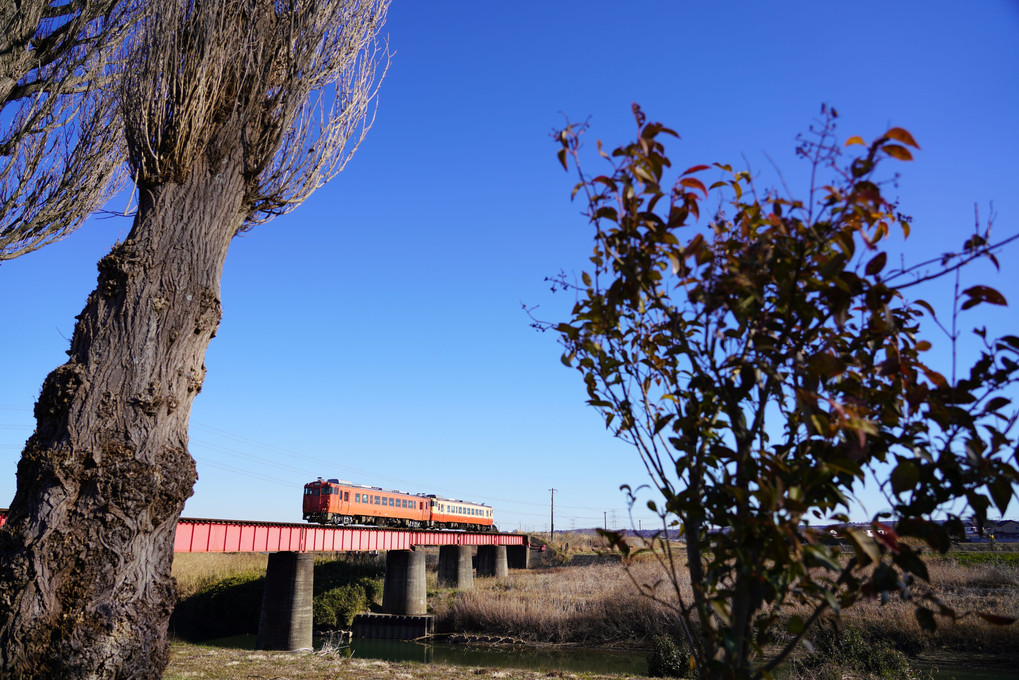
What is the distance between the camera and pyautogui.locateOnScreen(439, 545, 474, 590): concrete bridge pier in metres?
35.0

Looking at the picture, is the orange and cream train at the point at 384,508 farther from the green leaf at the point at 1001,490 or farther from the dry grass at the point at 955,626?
the green leaf at the point at 1001,490

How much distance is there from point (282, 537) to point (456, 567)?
15.8 meters

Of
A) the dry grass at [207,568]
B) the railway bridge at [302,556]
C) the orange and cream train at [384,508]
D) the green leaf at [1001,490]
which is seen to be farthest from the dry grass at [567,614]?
the green leaf at [1001,490]

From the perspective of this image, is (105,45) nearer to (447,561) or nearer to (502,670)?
(502,670)

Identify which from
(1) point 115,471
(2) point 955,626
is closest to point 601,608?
(2) point 955,626

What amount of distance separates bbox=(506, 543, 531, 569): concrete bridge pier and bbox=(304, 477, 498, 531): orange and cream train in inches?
232

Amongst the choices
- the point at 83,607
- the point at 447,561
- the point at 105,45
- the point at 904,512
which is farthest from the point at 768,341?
the point at 447,561

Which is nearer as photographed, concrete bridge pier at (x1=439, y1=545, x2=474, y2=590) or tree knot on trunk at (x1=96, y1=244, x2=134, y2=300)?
tree knot on trunk at (x1=96, y1=244, x2=134, y2=300)

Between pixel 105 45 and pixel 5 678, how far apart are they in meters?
8.79

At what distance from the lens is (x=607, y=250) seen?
86.9 inches

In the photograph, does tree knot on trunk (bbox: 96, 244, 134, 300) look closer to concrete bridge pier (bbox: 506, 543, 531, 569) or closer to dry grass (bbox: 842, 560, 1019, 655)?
dry grass (bbox: 842, 560, 1019, 655)

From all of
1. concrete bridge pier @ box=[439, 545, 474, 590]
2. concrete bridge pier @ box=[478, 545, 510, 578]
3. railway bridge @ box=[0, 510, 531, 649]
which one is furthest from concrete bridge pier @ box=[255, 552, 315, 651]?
concrete bridge pier @ box=[478, 545, 510, 578]

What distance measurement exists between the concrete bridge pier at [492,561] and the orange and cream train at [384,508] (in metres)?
1.59

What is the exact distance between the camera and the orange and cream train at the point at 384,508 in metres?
27.7
